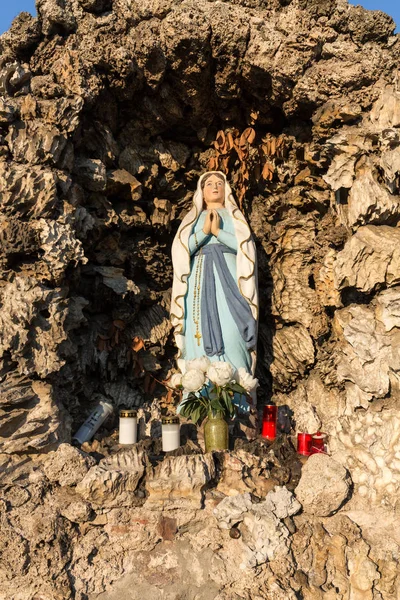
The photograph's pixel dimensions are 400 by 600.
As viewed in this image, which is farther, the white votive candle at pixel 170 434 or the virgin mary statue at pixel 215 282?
the virgin mary statue at pixel 215 282

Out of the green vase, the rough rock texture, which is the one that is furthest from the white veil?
the rough rock texture

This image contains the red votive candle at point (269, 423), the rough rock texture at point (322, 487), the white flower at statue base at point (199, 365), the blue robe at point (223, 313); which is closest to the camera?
the rough rock texture at point (322, 487)

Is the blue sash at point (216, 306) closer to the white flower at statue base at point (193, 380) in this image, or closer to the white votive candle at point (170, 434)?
the white flower at statue base at point (193, 380)

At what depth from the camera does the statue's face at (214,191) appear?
5523mm

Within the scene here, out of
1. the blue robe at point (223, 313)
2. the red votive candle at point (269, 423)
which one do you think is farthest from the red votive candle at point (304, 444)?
the blue robe at point (223, 313)

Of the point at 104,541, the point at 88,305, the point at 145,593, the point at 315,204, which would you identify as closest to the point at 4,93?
the point at 88,305

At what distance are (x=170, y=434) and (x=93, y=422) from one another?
82 centimetres

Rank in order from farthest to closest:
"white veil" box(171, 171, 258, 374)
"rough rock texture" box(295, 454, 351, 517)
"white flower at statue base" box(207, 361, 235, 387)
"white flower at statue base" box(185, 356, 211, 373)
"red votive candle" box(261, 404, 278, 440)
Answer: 1. "white veil" box(171, 171, 258, 374)
2. "red votive candle" box(261, 404, 278, 440)
3. "white flower at statue base" box(185, 356, 211, 373)
4. "white flower at statue base" box(207, 361, 235, 387)
5. "rough rock texture" box(295, 454, 351, 517)

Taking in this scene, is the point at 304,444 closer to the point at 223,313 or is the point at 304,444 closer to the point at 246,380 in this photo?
the point at 246,380

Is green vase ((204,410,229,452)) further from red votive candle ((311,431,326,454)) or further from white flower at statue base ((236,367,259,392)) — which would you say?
red votive candle ((311,431,326,454))

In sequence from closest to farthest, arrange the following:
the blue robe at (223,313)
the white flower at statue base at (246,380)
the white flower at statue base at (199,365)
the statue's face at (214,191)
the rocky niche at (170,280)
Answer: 1. the rocky niche at (170,280)
2. the white flower at statue base at (199,365)
3. the white flower at statue base at (246,380)
4. the blue robe at (223,313)
5. the statue's face at (214,191)

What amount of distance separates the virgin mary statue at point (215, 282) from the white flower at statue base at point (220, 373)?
0.70 m

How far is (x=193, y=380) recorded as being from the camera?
13.9 feet

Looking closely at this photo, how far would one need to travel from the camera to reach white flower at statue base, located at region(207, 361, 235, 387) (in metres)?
4.22
